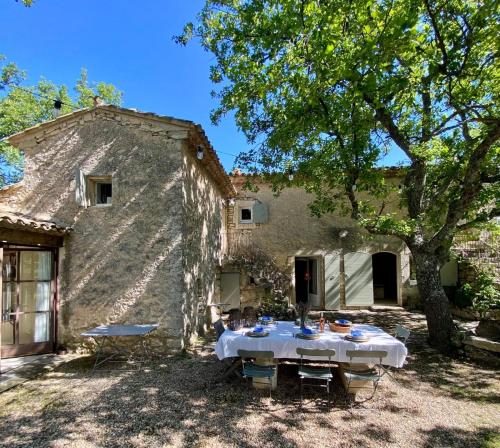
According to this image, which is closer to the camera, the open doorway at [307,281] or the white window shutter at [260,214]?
the white window shutter at [260,214]

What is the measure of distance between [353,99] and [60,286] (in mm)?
6844

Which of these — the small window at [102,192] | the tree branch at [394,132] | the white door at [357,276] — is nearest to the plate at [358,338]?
the tree branch at [394,132]

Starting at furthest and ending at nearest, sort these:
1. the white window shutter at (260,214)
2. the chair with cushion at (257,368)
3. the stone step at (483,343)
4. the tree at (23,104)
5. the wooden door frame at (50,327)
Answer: the tree at (23,104)
the white window shutter at (260,214)
the wooden door frame at (50,327)
the stone step at (483,343)
the chair with cushion at (257,368)

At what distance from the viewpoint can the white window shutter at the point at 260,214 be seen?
1179cm

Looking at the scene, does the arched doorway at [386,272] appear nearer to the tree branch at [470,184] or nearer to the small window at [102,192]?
the tree branch at [470,184]

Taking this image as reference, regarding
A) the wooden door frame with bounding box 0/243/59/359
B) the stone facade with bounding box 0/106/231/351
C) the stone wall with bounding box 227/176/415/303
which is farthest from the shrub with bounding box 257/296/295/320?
the wooden door frame with bounding box 0/243/59/359

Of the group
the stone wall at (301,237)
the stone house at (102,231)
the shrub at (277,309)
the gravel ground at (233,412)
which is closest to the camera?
the gravel ground at (233,412)

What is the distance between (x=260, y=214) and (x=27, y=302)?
7.74 metres

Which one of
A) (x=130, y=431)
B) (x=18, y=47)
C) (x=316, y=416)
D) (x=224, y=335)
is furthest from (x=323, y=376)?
(x=18, y=47)

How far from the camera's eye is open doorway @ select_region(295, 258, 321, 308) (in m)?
12.2

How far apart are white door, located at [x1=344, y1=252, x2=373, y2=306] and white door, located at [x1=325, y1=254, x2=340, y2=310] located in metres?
0.37

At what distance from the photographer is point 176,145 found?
21.2 feet

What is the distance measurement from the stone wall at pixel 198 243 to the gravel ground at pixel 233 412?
5.68 ft

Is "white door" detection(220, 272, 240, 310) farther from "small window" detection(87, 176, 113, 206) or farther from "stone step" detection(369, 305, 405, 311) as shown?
"small window" detection(87, 176, 113, 206)
